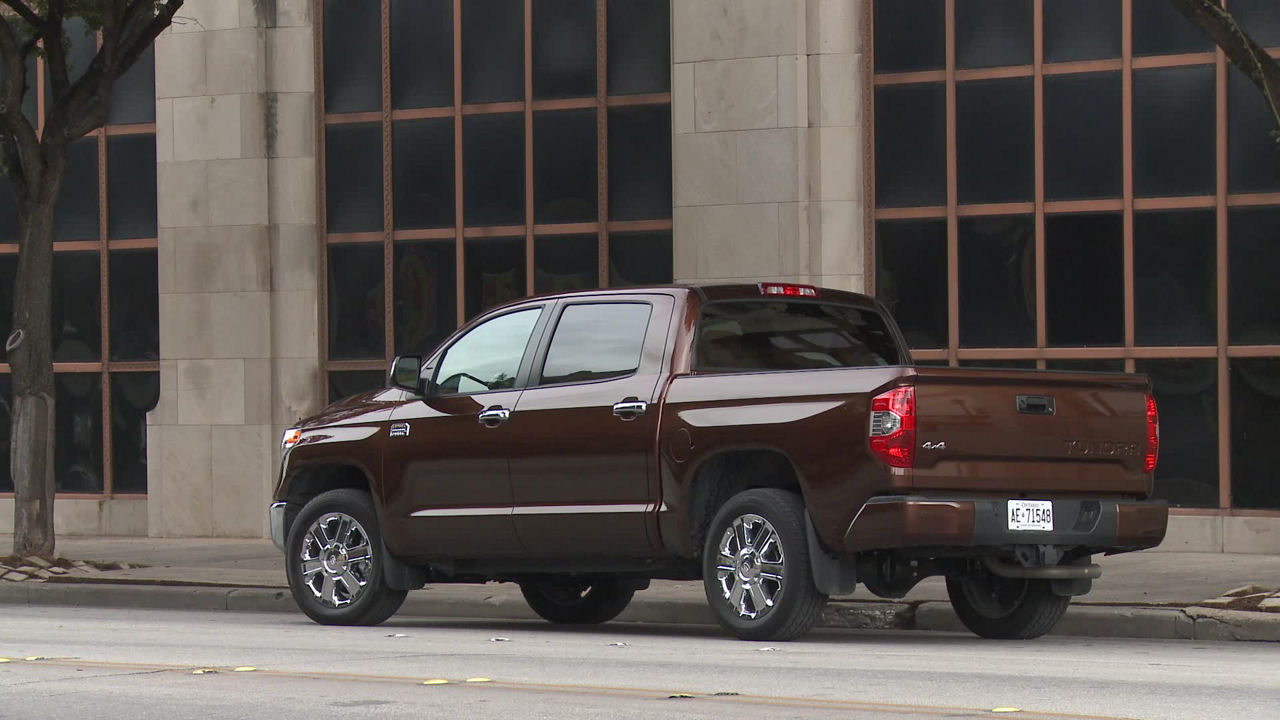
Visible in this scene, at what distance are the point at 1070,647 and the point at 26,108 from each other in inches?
611

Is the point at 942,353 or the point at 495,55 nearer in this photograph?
the point at 942,353

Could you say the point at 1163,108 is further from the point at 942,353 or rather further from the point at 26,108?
the point at 26,108

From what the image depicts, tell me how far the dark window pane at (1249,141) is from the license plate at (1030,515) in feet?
25.7

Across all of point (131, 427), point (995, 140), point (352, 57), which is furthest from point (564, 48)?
point (131, 427)

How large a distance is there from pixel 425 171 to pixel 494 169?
774mm

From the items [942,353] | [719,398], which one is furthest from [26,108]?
[719,398]

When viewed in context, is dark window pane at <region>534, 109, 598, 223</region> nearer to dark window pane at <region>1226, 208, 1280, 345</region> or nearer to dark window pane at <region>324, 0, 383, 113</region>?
dark window pane at <region>324, 0, 383, 113</region>

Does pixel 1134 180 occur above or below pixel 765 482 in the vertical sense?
above

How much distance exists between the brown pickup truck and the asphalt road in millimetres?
396

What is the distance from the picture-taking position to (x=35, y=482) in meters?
17.3

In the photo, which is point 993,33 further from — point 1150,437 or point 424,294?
point 1150,437

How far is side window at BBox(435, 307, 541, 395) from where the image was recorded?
12.2 m

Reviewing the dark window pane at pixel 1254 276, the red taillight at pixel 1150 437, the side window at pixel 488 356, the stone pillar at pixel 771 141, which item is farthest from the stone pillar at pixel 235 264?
the red taillight at pixel 1150 437

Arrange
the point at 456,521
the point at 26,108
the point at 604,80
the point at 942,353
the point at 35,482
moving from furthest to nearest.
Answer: the point at 26,108, the point at 604,80, the point at 942,353, the point at 35,482, the point at 456,521
